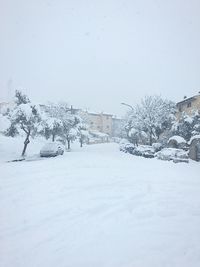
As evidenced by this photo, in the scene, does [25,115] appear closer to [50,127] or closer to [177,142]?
[50,127]

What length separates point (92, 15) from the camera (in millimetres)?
5754

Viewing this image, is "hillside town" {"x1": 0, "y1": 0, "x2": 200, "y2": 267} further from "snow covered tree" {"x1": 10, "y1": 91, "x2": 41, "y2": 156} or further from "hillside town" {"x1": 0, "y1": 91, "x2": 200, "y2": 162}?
"snow covered tree" {"x1": 10, "y1": 91, "x2": 41, "y2": 156}

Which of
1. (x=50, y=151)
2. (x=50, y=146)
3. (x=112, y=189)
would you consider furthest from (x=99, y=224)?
(x=50, y=146)

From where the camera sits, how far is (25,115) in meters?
12.7

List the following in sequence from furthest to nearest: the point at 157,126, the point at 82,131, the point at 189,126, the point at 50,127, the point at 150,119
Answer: the point at 82,131
the point at 150,119
the point at 50,127
the point at 157,126
the point at 189,126

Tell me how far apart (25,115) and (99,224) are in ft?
34.7

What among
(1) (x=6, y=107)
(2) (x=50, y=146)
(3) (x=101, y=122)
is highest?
(3) (x=101, y=122)

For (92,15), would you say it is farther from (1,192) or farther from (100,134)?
(100,134)

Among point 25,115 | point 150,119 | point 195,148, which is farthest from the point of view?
point 150,119

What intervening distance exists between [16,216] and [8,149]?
1137cm

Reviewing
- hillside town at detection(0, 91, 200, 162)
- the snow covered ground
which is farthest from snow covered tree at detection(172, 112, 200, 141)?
the snow covered ground

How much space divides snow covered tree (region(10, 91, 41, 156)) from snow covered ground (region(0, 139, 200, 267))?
8.29 m

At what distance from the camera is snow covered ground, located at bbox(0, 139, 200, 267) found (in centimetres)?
232

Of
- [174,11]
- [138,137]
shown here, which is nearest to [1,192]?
[174,11]
